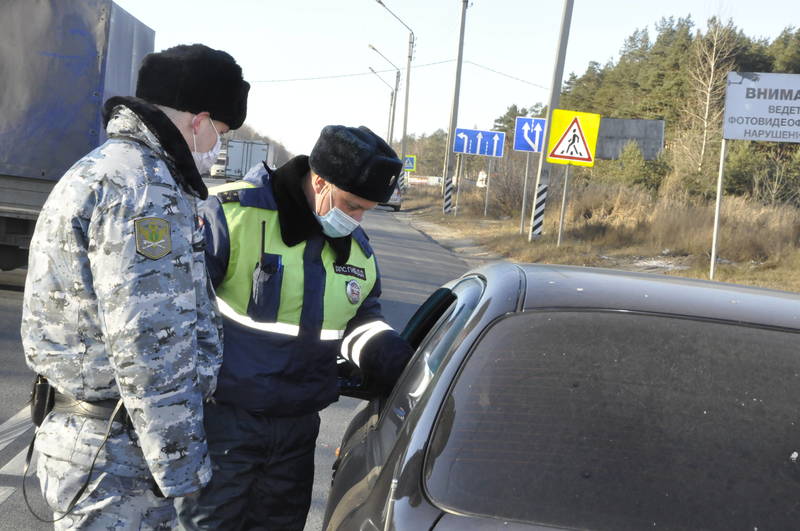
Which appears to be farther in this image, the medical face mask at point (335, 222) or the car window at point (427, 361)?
the medical face mask at point (335, 222)

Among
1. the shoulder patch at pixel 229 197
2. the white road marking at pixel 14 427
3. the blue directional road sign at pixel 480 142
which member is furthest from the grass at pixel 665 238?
the shoulder patch at pixel 229 197

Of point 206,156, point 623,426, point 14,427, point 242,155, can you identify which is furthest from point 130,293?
point 242,155

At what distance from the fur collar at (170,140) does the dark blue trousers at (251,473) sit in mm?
781

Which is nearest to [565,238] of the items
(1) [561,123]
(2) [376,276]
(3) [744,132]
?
(1) [561,123]

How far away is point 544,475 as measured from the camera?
6.08 ft

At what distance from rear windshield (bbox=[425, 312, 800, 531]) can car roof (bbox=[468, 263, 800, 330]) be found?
0.14ft

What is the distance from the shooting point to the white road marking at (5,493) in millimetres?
4074

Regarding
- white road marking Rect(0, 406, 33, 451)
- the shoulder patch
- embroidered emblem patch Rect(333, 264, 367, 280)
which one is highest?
the shoulder patch

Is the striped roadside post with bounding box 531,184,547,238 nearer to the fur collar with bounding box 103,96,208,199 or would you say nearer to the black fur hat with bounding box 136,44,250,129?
the black fur hat with bounding box 136,44,250,129

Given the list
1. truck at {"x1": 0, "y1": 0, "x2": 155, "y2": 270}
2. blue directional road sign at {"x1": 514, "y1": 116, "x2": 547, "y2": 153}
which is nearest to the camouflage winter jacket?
truck at {"x1": 0, "y1": 0, "x2": 155, "y2": 270}

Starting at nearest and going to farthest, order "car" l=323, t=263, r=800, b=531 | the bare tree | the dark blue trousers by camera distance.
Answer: "car" l=323, t=263, r=800, b=531, the dark blue trousers, the bare tree

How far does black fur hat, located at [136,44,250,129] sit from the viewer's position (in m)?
2.21

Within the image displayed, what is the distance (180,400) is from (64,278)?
0.38m

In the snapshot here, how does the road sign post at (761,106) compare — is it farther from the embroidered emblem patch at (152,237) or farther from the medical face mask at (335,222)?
the embroidered emblem patch at (152,237)
